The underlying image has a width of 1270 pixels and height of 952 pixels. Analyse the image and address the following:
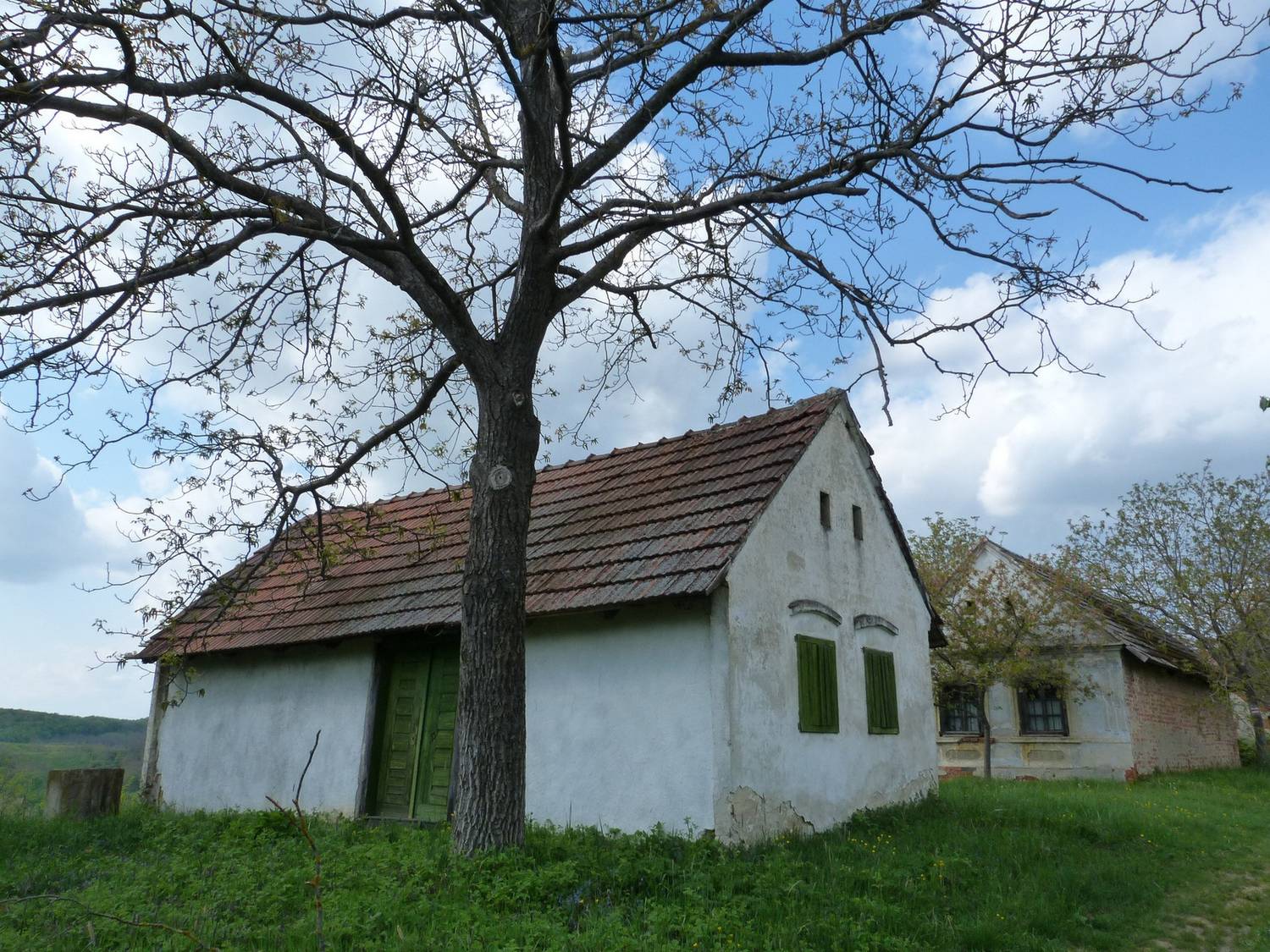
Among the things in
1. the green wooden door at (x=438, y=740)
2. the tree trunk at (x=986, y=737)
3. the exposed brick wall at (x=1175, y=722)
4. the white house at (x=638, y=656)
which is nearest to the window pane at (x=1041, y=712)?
the tree trunk at (x=986, y=737)

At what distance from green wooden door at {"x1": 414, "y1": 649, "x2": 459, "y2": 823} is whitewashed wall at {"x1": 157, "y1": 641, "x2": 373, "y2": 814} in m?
0.84

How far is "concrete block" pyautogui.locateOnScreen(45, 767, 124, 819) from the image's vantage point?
1144 centimetres

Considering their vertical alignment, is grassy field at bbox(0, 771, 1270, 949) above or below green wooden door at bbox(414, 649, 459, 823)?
below

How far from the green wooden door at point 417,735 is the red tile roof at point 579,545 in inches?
34.1

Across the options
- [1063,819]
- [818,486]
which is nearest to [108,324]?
[818,486]

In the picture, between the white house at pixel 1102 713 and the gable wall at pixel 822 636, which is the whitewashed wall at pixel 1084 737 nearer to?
the white house at pixel 1102 713

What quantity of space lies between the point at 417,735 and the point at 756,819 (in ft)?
16.1

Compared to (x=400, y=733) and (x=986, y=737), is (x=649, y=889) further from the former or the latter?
(x=986, y=737)

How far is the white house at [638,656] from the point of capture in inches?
358

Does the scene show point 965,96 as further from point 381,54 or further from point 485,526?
point 485,526

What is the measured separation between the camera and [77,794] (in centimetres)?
1151

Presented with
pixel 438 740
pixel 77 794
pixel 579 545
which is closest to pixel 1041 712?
pixel 579 545

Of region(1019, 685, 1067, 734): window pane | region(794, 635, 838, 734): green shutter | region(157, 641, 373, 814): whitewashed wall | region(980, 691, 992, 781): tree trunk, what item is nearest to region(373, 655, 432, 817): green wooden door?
region(157, 641, 373, 814): whitewashed wall

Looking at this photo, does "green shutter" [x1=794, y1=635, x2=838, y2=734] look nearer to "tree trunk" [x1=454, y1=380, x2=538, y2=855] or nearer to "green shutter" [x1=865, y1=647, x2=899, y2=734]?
"green shutter" [x1=865, y1=647, x2=899, y2=734]
